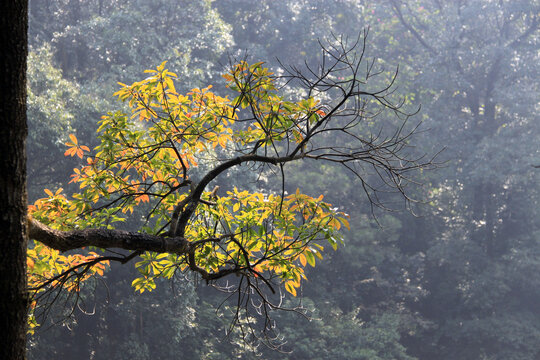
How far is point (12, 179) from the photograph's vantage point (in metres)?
1.21

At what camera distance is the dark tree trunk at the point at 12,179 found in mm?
1189

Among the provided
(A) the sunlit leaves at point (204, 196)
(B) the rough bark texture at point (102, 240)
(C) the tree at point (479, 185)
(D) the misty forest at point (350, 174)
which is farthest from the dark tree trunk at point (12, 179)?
(C) the tree at point (479, 185)

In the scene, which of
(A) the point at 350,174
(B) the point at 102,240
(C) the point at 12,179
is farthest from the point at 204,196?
(A) the point at 350,174

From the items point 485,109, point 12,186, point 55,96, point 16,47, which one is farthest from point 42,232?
point 485,109

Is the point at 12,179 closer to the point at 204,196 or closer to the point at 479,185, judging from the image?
the point at 204,196

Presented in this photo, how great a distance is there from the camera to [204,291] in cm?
1066

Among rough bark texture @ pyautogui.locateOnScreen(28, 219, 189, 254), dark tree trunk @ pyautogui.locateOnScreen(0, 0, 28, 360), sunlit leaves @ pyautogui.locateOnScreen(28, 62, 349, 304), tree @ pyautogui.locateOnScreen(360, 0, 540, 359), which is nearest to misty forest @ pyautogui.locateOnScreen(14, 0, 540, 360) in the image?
tree @ pyautogui.locateOnScreen(360, 0, 540, 359)

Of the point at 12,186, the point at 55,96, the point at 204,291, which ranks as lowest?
the point at 12,186

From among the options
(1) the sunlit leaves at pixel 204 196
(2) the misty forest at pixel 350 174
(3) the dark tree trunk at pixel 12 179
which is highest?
(2) the misty forest at pixel 350 174

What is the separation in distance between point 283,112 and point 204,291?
8938 mm

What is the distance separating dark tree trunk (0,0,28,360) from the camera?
1189 millimetres

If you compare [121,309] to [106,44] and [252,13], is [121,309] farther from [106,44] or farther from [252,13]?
[252,13]

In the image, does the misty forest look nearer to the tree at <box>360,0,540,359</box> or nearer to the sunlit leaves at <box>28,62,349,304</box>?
the tree at <box>360,0,540,359</box>

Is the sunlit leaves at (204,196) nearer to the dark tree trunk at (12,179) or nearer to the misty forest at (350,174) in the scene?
the dark tree trunk at (12,179)
